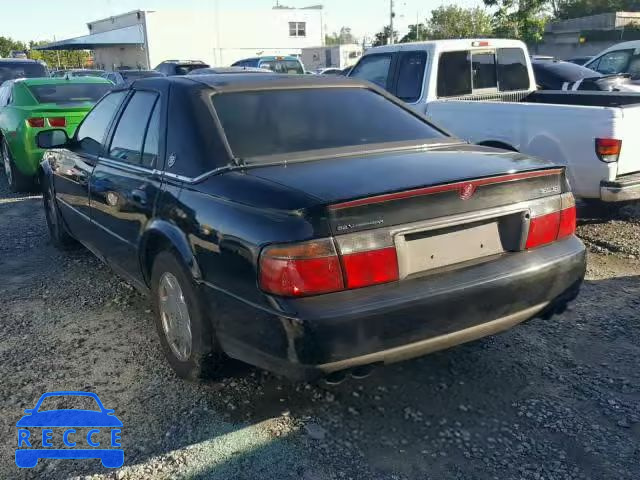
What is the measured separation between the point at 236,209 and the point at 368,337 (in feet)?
2.67

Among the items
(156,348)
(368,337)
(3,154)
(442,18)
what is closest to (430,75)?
(156,348)

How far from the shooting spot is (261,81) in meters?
3.71

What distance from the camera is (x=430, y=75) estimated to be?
716cm

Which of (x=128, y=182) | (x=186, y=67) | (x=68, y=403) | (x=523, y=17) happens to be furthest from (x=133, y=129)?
(x=523, y=17)

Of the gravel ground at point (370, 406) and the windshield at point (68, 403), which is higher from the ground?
the windshield at point (68, 403)

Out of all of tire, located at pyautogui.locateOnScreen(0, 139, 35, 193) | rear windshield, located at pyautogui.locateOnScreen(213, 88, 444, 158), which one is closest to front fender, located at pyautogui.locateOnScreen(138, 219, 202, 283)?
rear windshield, located at pyautogui.locateOnScreen(213, 88, 444, 158)

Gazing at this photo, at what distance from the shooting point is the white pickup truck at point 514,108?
512 centimetres

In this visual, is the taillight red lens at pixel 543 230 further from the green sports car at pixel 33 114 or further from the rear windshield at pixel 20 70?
the rear windshield at pixel 20 70

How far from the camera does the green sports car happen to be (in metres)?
8.21

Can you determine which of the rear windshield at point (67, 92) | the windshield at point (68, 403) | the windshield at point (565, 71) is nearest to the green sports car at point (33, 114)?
the rear windshield at point (67, 92)

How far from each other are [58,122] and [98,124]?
13.5 feet

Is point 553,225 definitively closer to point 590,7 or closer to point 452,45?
point 452,45

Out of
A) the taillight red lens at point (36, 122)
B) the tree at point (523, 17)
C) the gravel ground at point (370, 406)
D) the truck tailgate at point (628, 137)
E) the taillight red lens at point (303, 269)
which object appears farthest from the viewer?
the tree at point (523, 17)

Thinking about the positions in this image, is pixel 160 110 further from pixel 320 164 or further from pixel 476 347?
pixel 476 347
